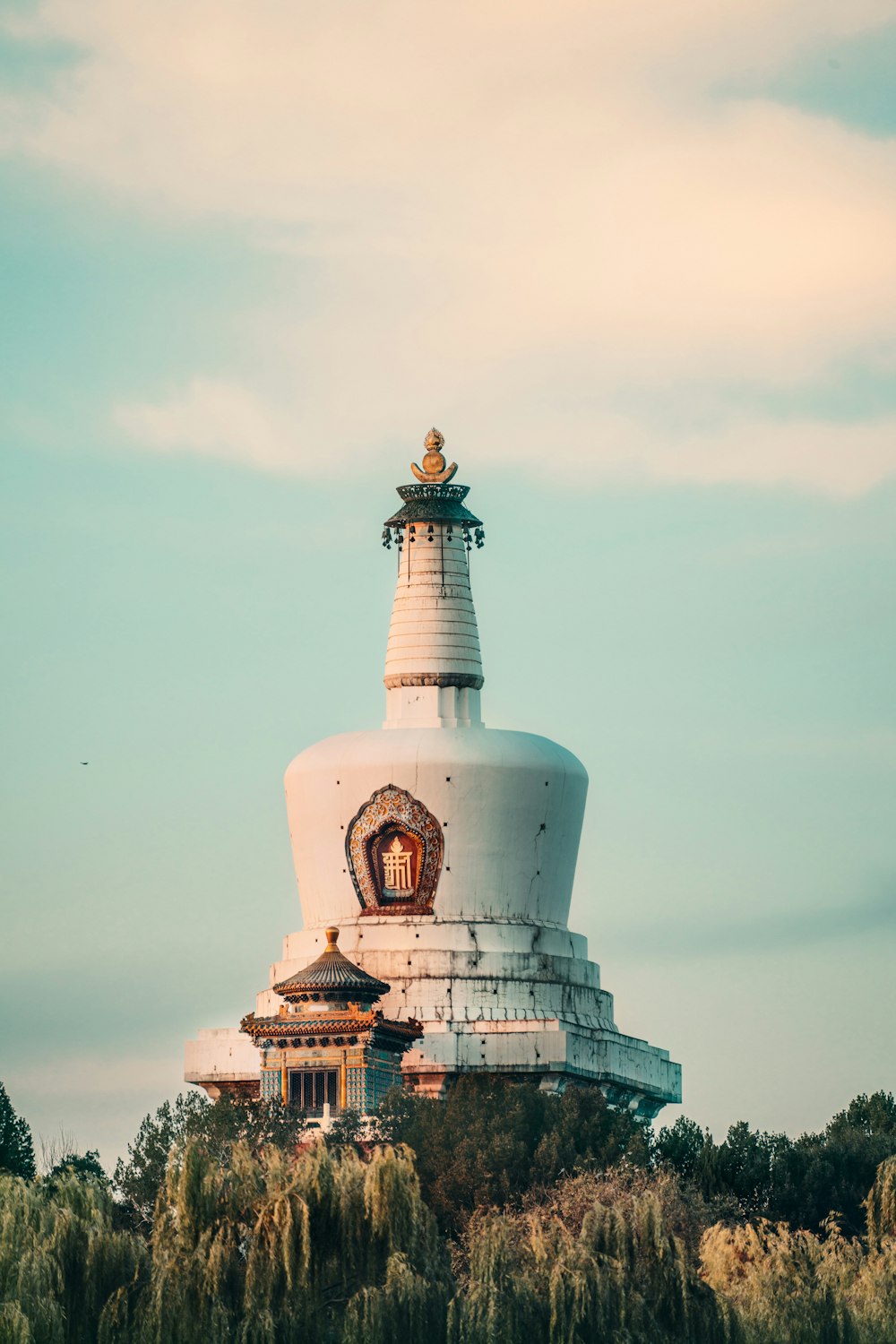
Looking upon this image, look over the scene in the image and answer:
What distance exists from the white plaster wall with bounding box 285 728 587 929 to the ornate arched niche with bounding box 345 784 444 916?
20cm

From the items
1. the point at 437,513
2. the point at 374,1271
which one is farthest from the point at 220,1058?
the point at 374,1271

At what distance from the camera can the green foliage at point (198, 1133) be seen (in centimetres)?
5681

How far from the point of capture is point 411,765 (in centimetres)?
6738

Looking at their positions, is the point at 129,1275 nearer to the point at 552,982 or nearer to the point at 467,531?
the point at 552,982

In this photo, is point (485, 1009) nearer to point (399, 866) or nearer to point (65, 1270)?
point (399, 866)

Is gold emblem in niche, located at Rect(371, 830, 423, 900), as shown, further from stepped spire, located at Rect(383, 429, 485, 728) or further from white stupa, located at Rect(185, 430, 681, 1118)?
stepped spire, located at Rect(383, 429, 485, 728)

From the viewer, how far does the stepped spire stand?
69.2 m

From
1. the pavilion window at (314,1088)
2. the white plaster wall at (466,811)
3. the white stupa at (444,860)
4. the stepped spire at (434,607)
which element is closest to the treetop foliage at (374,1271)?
the pavilion window at (314,1088)

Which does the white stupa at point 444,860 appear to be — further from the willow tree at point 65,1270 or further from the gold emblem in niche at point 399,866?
the willow tree at point 65,1270

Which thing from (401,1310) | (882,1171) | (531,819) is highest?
(531,819)

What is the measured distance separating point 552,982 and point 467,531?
10.4m

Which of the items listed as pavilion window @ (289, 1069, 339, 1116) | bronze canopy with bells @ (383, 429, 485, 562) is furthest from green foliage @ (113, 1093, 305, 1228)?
bronze canopy with bells @ (383, 429, 485, 562)

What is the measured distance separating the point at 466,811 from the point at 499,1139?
34.6 feet

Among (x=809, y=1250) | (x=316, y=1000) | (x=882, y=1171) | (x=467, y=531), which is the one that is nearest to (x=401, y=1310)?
(x=809, y=1250)
